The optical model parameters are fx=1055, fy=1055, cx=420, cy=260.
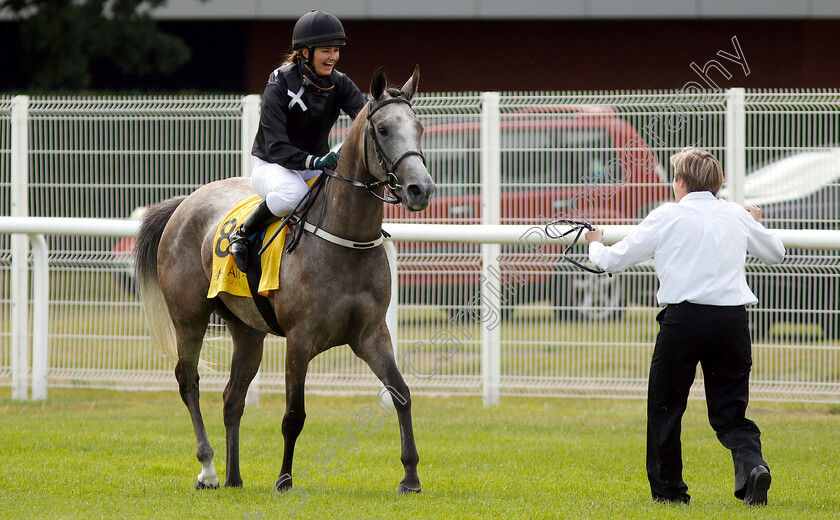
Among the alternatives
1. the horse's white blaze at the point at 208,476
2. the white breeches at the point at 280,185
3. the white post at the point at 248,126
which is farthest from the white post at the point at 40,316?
the white breeches at the point at 280,185

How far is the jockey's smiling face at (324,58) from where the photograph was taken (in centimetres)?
539

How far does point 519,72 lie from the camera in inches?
804

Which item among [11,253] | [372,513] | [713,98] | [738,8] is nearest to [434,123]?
[713,98]

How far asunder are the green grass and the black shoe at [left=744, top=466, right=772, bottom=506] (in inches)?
2.5

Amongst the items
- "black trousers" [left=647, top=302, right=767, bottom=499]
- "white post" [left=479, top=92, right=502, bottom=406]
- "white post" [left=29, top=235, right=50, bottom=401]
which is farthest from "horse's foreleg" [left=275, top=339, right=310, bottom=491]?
"white post" [left=29, top=235, right=50, bottom=401]

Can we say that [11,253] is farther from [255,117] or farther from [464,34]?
[464,34]

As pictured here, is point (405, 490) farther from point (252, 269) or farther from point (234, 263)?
point (234, 263)

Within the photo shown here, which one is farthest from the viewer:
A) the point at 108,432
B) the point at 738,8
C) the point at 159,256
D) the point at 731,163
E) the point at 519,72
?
the point at 519,72

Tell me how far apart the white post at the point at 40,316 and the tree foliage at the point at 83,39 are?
426 inches

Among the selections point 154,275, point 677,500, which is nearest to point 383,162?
point 677,500

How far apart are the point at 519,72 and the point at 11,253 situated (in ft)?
43.0

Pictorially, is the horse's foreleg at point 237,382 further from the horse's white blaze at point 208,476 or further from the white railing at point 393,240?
the white railing at point 393,240

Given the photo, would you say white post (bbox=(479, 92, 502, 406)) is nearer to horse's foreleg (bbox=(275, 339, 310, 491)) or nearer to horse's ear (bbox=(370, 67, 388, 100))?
horse's foreleg (bbox=(275, 339, 310, 491))

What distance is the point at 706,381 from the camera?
5152 millimetres
